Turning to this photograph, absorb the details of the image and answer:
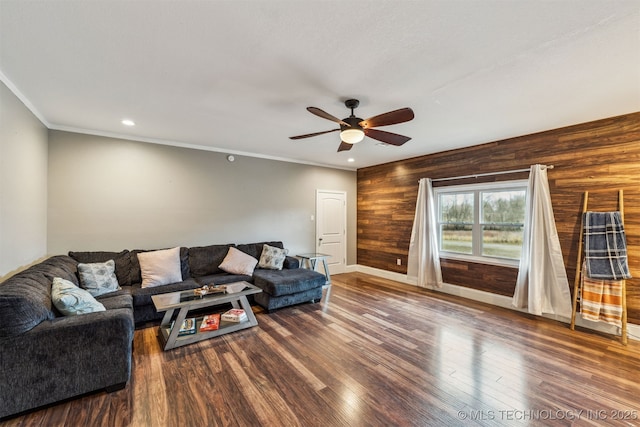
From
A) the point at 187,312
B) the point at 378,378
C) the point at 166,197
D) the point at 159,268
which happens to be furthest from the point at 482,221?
the point at 166,197

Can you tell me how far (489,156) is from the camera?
416 cm

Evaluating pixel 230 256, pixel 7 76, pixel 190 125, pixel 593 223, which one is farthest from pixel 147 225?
pixel 593 223

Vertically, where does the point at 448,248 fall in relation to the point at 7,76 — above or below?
below

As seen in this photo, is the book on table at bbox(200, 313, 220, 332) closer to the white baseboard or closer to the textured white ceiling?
the textured white ceiling

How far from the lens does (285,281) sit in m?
3.83

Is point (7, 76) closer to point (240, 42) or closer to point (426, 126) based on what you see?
point (240, 42)

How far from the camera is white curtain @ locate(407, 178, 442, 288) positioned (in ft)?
15.8

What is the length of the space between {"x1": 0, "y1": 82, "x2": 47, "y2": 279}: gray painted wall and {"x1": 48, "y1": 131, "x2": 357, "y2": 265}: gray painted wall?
259 millimetres

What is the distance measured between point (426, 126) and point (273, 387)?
3340mm

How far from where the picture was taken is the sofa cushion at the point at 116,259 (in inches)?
137

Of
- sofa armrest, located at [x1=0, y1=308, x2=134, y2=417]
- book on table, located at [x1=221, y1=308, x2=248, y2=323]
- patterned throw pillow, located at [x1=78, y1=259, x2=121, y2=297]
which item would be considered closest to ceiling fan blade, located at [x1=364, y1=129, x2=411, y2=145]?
book on table, located at [x1=221, y1=308, x2=248, y2=323]

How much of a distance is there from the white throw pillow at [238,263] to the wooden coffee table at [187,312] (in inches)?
35.3

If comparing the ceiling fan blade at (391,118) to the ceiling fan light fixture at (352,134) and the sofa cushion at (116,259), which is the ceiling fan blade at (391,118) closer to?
the ceiling fan light fixture at (352,134)

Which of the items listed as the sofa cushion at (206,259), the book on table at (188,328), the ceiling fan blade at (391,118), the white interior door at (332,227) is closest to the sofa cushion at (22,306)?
the book on table at (188,328)
